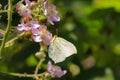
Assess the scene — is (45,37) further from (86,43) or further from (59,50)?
(86,43)

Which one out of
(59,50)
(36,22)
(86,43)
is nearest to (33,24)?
(36,22)

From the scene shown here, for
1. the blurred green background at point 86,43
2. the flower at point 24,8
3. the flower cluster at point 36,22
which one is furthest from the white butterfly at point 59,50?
the blurred green background at point 86,43

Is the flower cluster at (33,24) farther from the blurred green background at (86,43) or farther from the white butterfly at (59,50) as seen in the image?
the blurred green background at (86,43)

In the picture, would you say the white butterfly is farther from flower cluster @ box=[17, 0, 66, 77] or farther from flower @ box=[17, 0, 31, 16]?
flower @ box=[17, 0, 31, 16]

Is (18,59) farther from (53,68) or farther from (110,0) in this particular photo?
(110,0)

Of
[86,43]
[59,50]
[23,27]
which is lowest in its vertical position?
[86,43]

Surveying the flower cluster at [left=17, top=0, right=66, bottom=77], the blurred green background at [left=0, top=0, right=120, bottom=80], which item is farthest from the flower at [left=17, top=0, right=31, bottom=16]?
the blurred green background at [left=0, top=0, right=120, bottom=80]
